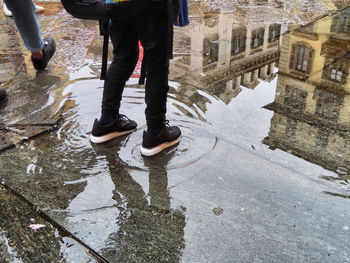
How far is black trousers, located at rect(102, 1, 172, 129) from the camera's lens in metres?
2.68

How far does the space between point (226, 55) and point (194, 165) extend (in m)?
2.58

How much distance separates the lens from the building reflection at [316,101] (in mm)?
3211

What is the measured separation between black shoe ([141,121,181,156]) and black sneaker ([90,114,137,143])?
1.13 ft

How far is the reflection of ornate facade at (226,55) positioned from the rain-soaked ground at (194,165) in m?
0.03

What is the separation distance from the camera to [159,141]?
125 inches

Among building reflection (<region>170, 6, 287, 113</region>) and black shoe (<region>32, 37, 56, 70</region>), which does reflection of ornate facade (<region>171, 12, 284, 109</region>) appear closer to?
building reflection (<region>170, 6, 287, 113</region>)

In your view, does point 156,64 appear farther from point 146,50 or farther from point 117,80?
point 117,80

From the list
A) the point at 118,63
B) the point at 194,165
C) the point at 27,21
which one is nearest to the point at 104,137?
the point at 118,63

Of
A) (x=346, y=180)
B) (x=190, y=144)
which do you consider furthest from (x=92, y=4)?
(x=346, y=180)

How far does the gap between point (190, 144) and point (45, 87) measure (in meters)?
2.16

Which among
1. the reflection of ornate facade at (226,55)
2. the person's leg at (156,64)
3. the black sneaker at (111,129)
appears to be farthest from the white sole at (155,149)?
the reflection of ornate facade at (226,55)

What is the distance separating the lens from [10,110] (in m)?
3.99

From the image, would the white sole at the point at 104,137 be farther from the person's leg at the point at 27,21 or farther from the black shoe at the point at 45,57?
the black shoe at the point at 45,57

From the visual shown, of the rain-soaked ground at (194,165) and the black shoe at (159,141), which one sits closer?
the rain-soaked ground at (194,165)
